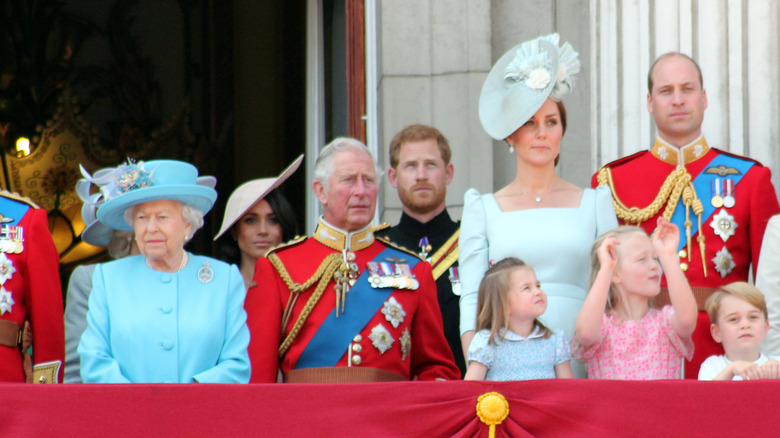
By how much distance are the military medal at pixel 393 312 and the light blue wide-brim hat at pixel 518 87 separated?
635 mm

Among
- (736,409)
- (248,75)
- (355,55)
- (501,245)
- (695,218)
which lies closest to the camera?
Result: (736,409)

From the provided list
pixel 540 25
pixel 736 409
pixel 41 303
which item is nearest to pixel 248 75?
pixel 540 25

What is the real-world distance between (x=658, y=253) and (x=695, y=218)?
2.44 ft

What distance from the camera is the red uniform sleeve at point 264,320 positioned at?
178 inches

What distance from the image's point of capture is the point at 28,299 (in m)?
4.71

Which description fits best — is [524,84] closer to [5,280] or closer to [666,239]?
[666,239]

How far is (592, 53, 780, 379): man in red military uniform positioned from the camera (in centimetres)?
478

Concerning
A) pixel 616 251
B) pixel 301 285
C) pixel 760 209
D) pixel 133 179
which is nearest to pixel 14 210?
pixel 133 179

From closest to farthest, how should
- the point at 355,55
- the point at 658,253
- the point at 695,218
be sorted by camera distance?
the point at 658,253 < the point at 695,218 < the point at 355,55

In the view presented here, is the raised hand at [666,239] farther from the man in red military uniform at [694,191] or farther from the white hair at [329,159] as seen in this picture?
the white hair at [329,159]

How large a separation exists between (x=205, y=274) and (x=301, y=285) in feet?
1.23

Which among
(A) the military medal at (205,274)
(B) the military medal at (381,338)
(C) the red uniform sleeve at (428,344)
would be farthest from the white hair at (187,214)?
(C) the red uniform sleeve at (428,344)

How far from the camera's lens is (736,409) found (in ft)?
12.2

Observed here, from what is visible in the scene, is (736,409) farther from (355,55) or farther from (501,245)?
(355,55)
